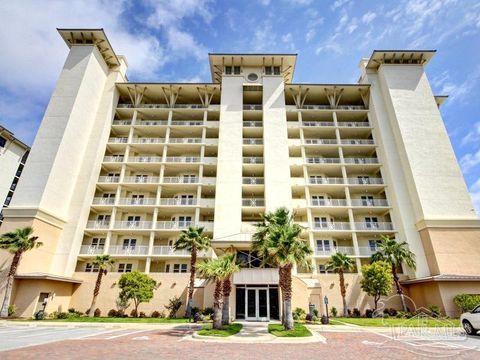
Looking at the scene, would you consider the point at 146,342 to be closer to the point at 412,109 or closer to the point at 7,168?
the point at 412,109

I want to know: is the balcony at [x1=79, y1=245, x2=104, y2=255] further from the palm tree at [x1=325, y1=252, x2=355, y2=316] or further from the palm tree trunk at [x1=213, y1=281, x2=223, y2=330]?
the palm tree at [x1=325, y1=252, x2=355, y2=316]

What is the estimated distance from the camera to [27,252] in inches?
1121

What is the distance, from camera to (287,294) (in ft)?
64.0

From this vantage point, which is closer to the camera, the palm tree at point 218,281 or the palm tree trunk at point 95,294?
the palm tree at point 218,281

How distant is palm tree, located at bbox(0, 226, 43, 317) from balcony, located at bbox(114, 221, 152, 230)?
9660mm

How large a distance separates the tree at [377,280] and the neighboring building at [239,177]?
3215mm

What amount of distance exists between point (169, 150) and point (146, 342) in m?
31.7

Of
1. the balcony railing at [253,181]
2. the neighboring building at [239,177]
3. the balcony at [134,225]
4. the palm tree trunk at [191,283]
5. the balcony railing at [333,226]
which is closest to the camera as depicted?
the palm tree trunk at [191,283]

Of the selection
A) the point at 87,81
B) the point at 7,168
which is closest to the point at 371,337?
the point at 87,81

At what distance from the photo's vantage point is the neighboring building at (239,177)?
30.3 meters

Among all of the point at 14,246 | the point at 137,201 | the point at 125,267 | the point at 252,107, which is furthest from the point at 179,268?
the point at 252,107

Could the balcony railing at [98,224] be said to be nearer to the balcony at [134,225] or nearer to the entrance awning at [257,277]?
the balcony at [134,225]

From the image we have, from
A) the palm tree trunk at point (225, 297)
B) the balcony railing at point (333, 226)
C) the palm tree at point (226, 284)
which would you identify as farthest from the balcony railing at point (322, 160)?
the palm tree trunk at point (225, 297)

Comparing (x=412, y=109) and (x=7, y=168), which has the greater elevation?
(x=412, y=109)
